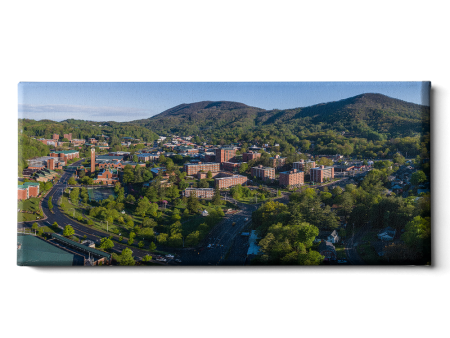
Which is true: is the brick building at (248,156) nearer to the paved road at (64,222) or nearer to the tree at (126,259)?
the paved road at (64,222)

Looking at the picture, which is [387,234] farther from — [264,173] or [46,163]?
[46,163]

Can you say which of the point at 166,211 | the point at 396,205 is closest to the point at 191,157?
the point at 166,211

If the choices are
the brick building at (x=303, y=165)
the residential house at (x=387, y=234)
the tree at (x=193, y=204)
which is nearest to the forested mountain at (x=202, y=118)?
the brick building at (x=303, y=165)

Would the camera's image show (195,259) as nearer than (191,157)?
Yes

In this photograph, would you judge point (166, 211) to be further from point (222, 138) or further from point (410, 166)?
point (410, 166)

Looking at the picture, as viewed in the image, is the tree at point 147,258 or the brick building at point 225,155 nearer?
the tree at point 147,258

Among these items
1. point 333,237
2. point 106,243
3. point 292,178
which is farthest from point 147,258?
point 333,237

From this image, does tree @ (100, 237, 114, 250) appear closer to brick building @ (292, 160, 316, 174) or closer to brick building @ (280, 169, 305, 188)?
brick building @ (280, 169, 305, 188)
